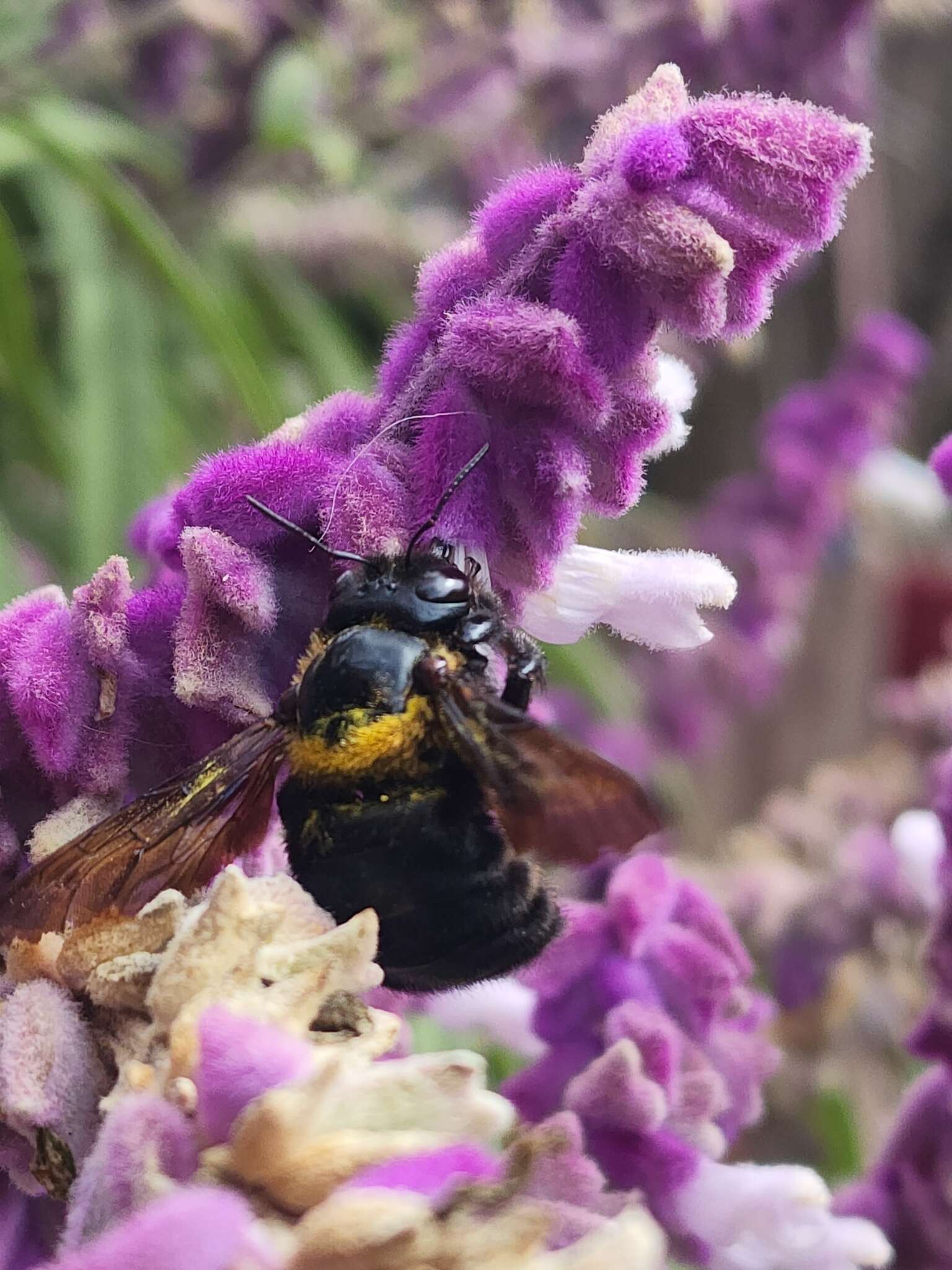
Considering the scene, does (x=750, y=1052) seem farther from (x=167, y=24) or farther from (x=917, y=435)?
(x=917, y=435)

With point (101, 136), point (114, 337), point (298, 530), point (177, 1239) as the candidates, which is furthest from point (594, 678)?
point (177, 1239)

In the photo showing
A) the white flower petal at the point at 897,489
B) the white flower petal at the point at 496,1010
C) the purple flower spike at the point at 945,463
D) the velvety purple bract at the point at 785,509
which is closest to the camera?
the purple flower spike at the point at 945,463

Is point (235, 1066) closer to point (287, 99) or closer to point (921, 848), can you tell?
point (921, 848)

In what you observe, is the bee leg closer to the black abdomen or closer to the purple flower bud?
the black abdomen

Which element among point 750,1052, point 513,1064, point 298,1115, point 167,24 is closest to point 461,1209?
point 298,1115

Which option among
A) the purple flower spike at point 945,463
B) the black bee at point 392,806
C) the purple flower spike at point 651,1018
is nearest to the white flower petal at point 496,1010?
the purple flower spike at point 651,1018

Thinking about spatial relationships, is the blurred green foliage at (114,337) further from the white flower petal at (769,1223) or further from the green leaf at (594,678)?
the white flower petal at (769,1223)
